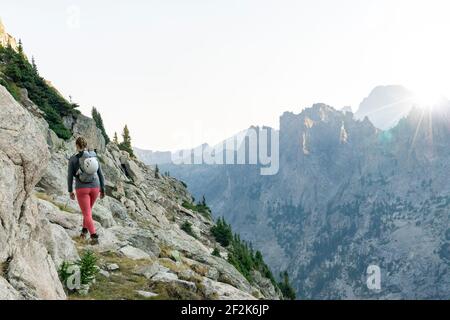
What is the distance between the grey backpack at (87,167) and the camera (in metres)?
14.8

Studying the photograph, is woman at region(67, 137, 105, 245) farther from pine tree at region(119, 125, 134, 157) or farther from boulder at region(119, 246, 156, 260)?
pine tree at region(119, 125, 134, 157)

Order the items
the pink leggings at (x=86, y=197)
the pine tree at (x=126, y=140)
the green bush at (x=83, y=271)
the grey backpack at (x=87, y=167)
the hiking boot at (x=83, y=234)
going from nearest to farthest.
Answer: the green bush at (x=83, y=271)
the grey backpack at (x=87, y=167)
the pink leggings at (x=86, y=197)
the hiking boot at (x=83, y=234)
the pine tree at (x=126, y=140)

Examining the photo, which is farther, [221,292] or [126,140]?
[126,140]

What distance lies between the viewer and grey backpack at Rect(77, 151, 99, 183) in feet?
48.6

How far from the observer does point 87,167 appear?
14820 mm

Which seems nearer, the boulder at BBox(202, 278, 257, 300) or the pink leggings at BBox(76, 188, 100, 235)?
the pink leggings at BBox(76, 188, 100, 235)

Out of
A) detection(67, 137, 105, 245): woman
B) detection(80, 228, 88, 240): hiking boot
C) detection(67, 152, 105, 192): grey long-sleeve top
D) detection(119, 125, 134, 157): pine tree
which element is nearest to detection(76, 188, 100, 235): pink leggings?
detection(67, 137, 105, 245): woman

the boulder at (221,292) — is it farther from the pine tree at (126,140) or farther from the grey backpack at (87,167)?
the pine tree at (126,140)

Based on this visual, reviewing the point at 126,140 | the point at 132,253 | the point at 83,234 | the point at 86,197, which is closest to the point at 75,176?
the point at 86,197

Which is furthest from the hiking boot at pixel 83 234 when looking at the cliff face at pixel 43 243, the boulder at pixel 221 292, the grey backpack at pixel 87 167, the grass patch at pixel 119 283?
the boulder at pixel 221 292

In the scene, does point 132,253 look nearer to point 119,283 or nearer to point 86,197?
point 119,283
